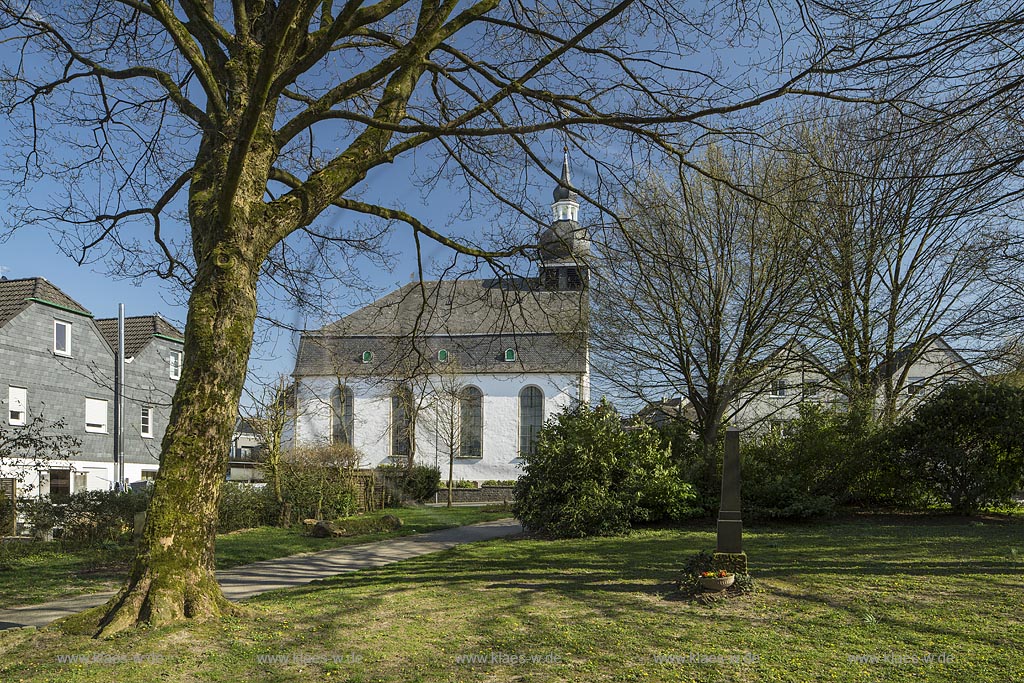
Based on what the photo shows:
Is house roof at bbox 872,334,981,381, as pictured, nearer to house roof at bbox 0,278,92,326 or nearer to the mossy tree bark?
the mossy tree bark

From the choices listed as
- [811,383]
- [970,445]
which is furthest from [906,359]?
[970,445]

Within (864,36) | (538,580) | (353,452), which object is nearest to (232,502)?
(353,452)

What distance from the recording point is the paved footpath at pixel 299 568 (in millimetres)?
7454

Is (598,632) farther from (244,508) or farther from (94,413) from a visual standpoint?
(94,413)

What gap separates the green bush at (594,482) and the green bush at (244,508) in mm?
6347

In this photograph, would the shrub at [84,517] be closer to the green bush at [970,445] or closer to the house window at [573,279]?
the house window at [573,279]

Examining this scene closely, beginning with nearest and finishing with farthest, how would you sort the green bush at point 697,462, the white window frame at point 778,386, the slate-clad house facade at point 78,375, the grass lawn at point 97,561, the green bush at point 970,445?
1. the grass lawn at point 97,561
2. the green bush at point 970,445
3. the green bush at point 697,462
4. the white window frame at point 778,386
5. the slate-clad house facade at point 78,375

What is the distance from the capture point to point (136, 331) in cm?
3238

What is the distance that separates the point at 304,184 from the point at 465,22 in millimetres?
2257

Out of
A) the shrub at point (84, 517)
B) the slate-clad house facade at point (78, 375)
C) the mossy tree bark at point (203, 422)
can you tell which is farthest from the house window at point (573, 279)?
the slate-clad house facade at point (78, 375)

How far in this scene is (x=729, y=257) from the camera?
1590cm

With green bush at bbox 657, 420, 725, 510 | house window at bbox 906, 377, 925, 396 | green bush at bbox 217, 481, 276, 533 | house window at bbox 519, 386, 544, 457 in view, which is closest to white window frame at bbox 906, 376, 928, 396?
house window at bbox 906, 377, 925, 396

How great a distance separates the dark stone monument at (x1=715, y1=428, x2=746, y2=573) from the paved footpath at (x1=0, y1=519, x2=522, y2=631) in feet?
16.0

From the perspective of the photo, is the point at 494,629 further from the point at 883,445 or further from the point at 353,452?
the point at 353,452
